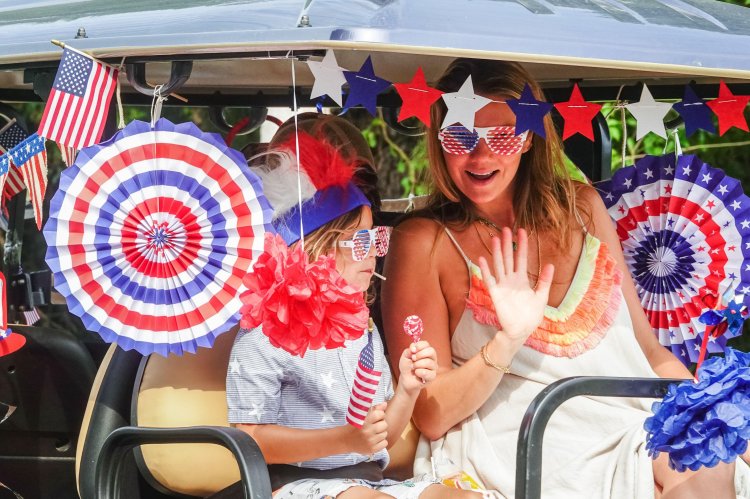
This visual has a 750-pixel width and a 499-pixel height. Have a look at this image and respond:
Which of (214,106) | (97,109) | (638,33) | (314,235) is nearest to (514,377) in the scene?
(314,235)

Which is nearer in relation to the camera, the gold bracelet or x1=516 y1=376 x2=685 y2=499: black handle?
x1=516 y1=376 x2=685 y2=499: black handle

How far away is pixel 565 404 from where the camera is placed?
2.75 meters

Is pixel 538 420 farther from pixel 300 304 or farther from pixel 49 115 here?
pixel 49 115

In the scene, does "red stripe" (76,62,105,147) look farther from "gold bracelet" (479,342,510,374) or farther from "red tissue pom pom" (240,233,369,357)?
"gold bracelet" (479,342,510,374)

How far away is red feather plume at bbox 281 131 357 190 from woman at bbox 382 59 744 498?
0.84 ft

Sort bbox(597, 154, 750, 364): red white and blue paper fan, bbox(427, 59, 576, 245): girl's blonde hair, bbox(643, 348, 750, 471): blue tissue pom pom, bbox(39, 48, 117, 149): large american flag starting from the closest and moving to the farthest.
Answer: bbox(643, 348, 750, 471): blue tissue pom pom → bbox(39, 48, 117, 149): large american flag → bbox(427, 59, 576, 245): girl's blonde hair → bbox(597, 154, 750, 364): red white and blue paper fan

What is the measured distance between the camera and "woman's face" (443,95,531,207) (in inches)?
107

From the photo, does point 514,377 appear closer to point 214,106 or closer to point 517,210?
point 517,210

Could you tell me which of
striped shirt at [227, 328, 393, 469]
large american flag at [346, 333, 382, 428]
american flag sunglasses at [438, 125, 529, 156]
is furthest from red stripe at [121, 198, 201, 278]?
american flag sunglasses at [438, 125, 529, 156]

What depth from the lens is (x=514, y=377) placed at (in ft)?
9.18

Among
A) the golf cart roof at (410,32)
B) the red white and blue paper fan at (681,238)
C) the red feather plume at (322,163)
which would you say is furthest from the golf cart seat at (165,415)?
the red white and blue paper fan at (681,238)

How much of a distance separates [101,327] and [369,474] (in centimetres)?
76

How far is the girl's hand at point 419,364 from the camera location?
7.95ft

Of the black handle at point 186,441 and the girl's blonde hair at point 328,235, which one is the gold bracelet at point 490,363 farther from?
the black handle at point 186,441
